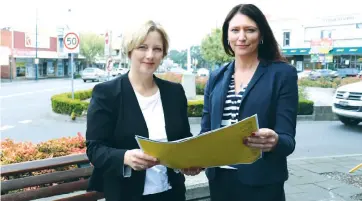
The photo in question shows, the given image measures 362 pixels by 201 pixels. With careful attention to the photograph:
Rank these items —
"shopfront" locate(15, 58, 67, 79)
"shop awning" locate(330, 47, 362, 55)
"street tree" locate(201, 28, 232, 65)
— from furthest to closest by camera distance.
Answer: "street tree" locate(201, 28, 232, 65) < "shop awning" locate(330, 47, 362, 55) < "shopfront" locate(15, 58, 67, 79)

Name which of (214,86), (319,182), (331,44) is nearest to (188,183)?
(214,86)

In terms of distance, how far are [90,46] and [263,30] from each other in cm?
5363

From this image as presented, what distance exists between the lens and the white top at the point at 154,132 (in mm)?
1873

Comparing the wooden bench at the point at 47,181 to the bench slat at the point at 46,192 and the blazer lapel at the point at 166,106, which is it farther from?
the blazer lapel at the point at 166,106

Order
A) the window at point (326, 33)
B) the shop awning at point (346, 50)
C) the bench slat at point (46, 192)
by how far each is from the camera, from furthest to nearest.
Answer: the window at point (326, 33), the shop awning at point (346, 50), the bench slat at point (46, 192)

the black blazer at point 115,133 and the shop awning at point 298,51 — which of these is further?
the shop awning at point 298,51

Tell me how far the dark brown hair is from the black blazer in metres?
0.61

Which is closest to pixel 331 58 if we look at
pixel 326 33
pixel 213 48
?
pixel 326 33

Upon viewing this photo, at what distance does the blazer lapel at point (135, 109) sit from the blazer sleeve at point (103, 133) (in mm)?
69

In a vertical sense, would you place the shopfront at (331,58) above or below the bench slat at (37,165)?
above

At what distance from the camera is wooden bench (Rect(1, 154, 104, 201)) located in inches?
91.5

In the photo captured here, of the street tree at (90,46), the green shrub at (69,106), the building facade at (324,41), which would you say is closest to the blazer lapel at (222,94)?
the green shrub at (69,106)

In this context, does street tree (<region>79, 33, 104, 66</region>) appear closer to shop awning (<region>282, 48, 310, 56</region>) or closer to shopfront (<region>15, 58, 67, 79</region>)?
shopfront (<region>15, 58, 67, 79</region>)

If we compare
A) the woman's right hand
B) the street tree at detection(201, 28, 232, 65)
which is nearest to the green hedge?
the woman's right hand
